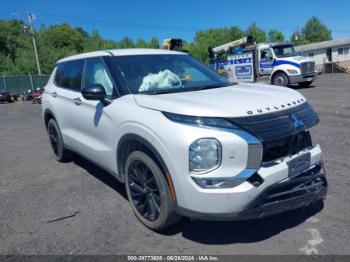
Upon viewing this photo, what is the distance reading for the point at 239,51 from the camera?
22.0m

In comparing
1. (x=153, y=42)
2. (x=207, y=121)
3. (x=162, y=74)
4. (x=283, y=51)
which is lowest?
(x=207, y=121)

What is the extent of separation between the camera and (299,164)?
3252 millimetres

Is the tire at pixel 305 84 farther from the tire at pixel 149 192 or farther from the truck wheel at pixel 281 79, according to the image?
the tire at pixel 149 192

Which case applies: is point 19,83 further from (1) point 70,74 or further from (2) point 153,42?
(2) point 153,42

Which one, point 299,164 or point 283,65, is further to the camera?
point 283,65

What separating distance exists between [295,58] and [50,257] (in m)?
18.0

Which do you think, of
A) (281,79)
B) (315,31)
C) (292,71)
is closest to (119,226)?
(292,71)

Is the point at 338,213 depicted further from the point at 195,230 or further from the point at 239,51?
the point at 239,51

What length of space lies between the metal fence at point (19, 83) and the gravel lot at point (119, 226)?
3407 cm

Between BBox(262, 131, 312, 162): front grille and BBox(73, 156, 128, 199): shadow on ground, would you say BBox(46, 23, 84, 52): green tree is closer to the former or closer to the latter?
BBox(73, 156, 128, 199): shadow on ground

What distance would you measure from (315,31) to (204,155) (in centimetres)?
11221

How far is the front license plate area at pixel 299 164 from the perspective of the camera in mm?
3146

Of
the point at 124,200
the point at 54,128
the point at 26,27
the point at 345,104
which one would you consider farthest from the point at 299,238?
the point at 26,27

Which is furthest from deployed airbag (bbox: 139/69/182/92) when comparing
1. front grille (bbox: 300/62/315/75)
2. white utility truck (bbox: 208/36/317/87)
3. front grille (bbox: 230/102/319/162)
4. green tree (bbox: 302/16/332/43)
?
green tree (bbox: 302/16/332/43)
